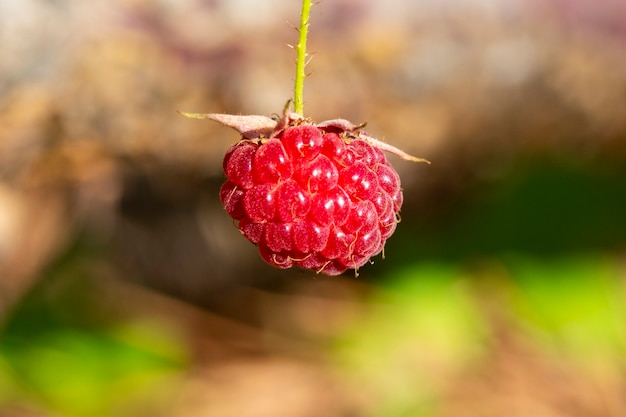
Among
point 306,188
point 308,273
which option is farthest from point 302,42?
point 308,273

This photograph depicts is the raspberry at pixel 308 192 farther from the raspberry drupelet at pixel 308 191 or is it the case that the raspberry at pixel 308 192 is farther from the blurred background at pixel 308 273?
the blurred background at pixel 308 273

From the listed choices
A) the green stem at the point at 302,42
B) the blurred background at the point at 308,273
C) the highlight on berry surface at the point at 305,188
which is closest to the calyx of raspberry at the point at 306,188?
the highlight on berry surface at the point at 305,188

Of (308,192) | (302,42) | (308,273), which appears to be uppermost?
(308,273)

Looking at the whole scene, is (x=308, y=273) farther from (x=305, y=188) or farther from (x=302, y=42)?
(x=302, y=42)

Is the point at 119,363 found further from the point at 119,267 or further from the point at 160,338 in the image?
the point at 119,267

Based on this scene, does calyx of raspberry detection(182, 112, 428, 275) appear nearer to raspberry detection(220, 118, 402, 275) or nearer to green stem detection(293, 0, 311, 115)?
raspberry detection(220, 118, 402, 275)

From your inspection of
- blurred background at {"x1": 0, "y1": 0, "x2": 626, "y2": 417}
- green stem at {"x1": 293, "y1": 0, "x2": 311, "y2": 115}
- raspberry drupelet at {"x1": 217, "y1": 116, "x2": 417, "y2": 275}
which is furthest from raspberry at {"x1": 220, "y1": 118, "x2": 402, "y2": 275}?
blurred background at {"x1": 0, "y1": 0, "x2": 626, "y2": 417}

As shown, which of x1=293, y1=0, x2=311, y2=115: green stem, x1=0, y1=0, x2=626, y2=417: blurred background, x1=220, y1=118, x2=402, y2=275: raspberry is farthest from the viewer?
x1=0, y1=0, x2=626, y2=417: blurred background
